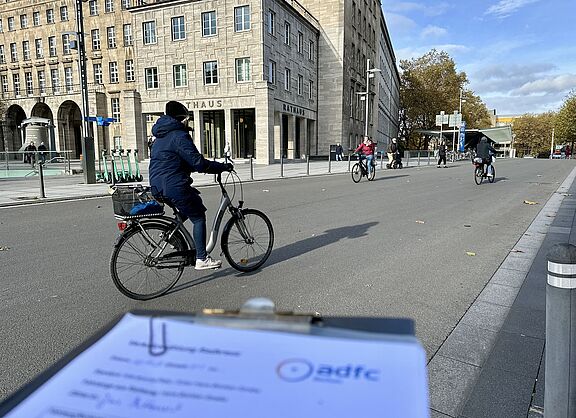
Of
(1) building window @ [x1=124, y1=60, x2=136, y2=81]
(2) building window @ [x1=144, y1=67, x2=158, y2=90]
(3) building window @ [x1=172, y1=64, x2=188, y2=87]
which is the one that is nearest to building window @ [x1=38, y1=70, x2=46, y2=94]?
(1) building window @ [x1=124, y1=60, x2=136, y2=81]

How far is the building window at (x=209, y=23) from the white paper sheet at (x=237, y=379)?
124 ft

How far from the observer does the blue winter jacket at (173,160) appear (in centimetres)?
425

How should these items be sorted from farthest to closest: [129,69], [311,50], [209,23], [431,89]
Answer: [431,89] → [129,69] → [311,50] → [209,23]

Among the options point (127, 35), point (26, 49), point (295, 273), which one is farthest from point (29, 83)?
point (295, 273)

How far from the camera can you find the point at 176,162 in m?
4.31

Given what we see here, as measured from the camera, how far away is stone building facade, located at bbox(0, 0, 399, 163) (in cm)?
3491

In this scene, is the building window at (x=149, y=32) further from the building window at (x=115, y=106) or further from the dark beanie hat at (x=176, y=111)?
the dark beanie hat at (x=176, y=111)

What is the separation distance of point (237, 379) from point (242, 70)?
1417 inches

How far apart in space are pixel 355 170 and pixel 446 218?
359 inches

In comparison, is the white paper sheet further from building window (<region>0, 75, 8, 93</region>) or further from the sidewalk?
building window (<region>0, 75, 8, 93</region>)

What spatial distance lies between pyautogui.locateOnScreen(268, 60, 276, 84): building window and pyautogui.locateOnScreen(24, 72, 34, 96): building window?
35297 mm

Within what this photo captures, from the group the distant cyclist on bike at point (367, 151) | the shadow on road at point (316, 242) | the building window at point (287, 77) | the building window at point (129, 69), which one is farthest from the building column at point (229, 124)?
the shadow on road at point (316, 242)

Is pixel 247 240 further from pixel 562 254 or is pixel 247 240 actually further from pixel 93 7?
pixel 93 7

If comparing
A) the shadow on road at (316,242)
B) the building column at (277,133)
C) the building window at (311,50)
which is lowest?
the shadow on road at (316,242)
